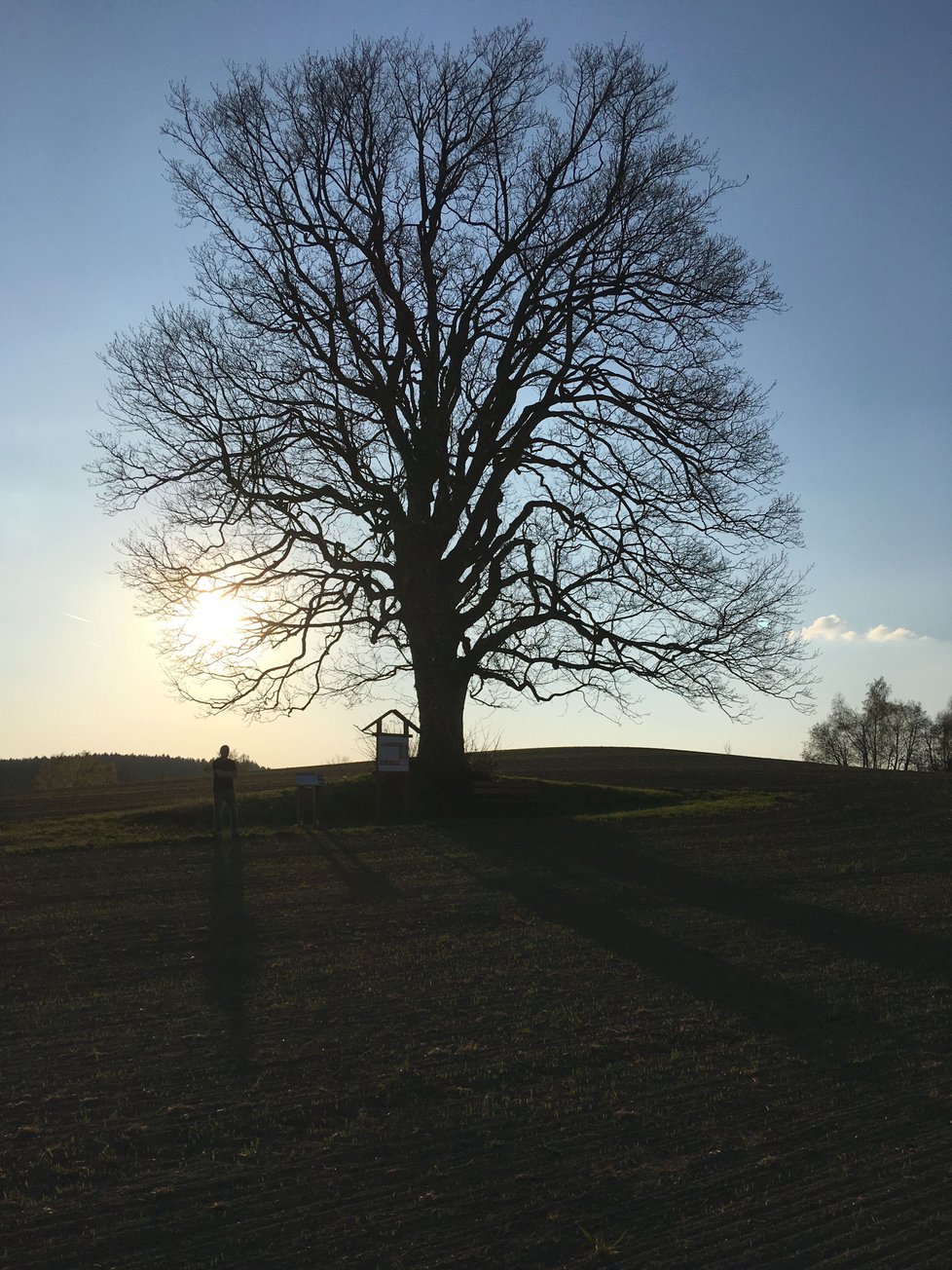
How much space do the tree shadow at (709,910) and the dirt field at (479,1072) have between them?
0.14ft

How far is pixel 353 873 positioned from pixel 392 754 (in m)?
6.42

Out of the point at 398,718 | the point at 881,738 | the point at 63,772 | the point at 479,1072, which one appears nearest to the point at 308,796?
the point at 398,718

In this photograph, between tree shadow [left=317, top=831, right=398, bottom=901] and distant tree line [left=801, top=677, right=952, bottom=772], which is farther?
distant tree line [left=801, top=677, right=952, bottom=772]

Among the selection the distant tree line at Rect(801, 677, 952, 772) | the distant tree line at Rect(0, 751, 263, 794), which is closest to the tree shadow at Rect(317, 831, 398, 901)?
the distant tree line at Rect(0, 751, 263, 794)

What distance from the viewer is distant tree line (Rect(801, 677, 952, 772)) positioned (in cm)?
6531

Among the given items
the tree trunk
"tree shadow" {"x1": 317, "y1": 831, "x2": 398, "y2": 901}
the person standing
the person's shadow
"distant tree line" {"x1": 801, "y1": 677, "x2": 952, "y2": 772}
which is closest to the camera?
the person's shadow

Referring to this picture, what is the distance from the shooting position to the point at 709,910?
33.2ft

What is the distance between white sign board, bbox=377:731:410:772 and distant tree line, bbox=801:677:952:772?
1968 inches

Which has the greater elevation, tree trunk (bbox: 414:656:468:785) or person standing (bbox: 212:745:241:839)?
tree trunk (bbox: 414:656:468:785)

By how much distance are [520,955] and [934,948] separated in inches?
123

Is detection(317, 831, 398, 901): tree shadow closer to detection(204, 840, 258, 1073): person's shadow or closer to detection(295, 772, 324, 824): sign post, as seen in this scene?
detection(204, 840, 258, 1073): person's shadow

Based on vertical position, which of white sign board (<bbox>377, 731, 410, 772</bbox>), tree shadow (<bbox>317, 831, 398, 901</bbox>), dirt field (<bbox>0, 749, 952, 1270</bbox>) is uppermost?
white sign board (<bbox>377, 731, 410, 772</bbox>)

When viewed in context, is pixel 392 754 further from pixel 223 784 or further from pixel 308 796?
pixel 223 784

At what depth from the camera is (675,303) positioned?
20.0m
